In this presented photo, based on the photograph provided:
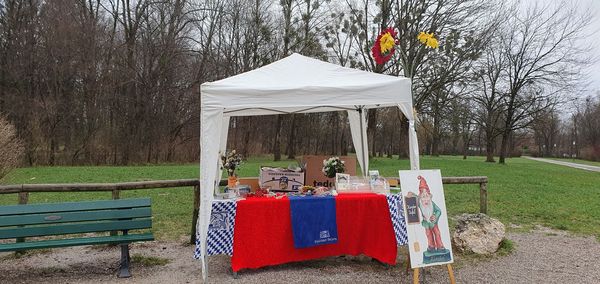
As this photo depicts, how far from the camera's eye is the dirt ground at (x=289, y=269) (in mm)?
4516

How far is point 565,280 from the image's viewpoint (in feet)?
15.2

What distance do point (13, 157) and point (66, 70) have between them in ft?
40.3

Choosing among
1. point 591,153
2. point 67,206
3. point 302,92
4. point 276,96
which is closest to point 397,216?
point 302,92

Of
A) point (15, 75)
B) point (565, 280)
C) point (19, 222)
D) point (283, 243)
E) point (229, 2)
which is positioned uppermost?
point (229, 2)

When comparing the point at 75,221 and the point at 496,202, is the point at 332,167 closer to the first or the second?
the point at 75,221

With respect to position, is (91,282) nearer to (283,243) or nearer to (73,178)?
(283,243)

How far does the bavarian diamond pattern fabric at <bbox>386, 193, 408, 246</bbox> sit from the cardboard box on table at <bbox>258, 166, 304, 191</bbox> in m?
1.28

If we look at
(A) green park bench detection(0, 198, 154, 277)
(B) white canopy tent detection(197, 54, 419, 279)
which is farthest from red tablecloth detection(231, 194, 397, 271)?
(A) green park bench detection(0, 198, 154, 277)

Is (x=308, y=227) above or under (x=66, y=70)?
under

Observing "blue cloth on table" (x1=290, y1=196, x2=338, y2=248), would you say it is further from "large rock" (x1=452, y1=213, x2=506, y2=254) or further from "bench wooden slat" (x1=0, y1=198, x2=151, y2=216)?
"large rock" (x1=452, y1=213, x2=506, y2=254)

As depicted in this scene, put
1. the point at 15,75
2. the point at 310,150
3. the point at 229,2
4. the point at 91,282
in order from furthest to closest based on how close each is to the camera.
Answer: the point at 310,150
the point at 229,2
the point at 15,75
the point at 91,282

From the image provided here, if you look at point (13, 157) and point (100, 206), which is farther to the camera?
point (13, 157)

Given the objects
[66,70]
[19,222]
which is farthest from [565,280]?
[66,70]

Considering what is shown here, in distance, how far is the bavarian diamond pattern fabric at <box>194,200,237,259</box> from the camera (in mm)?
4672
